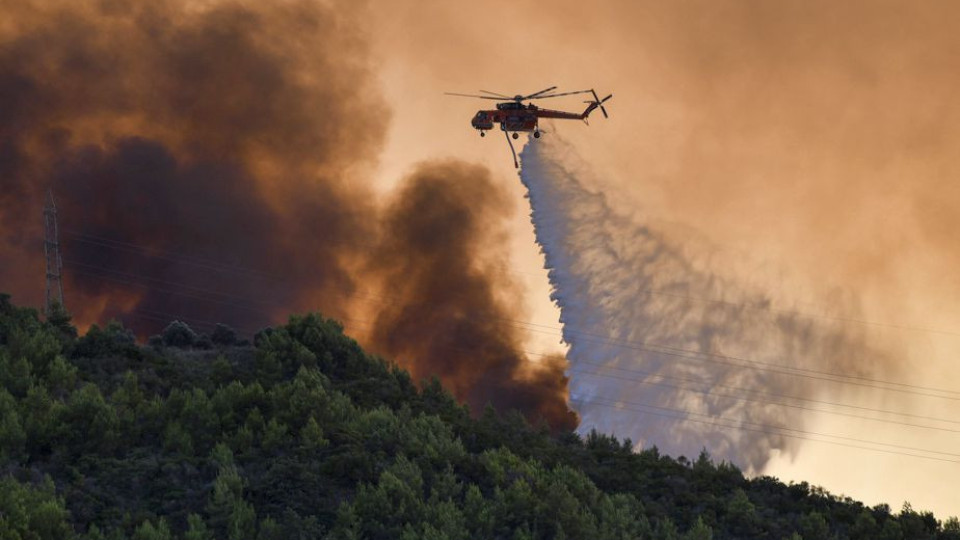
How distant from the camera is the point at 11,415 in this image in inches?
3450

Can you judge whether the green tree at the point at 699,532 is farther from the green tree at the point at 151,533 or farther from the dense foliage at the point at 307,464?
the green tree at the point at 151,533

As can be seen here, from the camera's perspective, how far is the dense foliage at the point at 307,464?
264ft

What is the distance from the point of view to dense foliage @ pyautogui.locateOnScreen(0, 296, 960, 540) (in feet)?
264

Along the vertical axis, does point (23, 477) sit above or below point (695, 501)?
below

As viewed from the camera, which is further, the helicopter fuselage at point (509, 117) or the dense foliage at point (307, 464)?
the helicopter fuselage at point (509, 117)

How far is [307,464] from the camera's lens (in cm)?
8775

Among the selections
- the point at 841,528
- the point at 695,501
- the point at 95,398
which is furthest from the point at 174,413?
the point at 841,528

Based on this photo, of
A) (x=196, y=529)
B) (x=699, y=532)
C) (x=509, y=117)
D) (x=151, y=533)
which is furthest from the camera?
(x=509, y=117)

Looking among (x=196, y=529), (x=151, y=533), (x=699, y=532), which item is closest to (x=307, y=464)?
(x=196, y=529)

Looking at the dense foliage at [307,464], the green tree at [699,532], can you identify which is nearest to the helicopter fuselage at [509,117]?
the dense foliage at [307,464]

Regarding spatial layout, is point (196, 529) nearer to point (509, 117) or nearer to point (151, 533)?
point (151, 533)

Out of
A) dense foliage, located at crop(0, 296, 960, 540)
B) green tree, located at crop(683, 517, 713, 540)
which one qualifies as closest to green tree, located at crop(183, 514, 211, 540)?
dense foliage, located at crop(0, 296, 960, 540)

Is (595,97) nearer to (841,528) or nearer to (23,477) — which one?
(841,528)

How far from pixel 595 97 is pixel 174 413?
5493 centimetres
